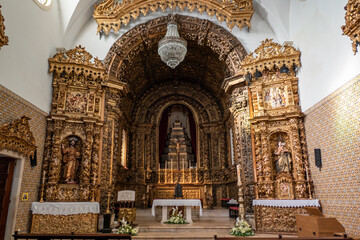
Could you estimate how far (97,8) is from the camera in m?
12.3

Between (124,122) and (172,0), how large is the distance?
22.3ft

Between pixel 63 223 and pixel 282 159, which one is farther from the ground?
pixel 282 159

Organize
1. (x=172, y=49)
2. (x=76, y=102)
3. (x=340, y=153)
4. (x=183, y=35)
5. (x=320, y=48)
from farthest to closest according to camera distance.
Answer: (x=183, y=35) < (x=76, y=102) < (x=172, y=49) < (x=320, y=48) < (x=340, y=153)

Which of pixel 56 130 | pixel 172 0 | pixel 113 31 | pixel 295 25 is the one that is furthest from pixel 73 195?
pixel 295 25

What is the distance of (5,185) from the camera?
8.52 m

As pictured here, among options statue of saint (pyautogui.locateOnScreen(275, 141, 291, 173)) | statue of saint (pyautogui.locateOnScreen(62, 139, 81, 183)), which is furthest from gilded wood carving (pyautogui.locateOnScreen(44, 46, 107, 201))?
statue of saint (pyautogui.locateOnScreen(275, 141, 291, 173))

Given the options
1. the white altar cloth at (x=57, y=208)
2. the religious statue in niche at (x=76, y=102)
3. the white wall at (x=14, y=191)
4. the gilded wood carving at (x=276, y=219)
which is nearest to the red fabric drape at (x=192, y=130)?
the gilded wood carving at (x=276, y=219)

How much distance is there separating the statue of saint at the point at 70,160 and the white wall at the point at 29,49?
1.69 m

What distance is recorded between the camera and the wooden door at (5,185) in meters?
8.34

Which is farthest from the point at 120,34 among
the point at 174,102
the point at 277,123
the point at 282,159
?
the point at 282,159

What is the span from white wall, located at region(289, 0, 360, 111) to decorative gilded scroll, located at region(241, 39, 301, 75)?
0.36 metres

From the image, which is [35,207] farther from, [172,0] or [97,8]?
[172,0]

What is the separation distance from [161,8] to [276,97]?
643 centimetres

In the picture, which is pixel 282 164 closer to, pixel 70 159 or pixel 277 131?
pixel 277 131
